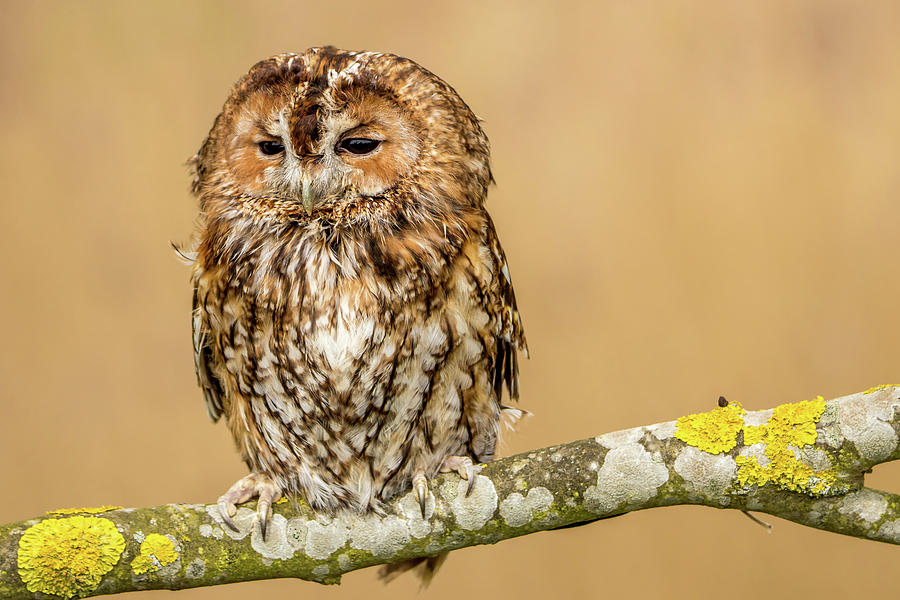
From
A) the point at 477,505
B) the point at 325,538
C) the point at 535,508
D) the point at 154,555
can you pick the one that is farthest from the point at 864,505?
the point at 154,555

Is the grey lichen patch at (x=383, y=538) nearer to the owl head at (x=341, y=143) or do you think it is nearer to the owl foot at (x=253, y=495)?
the owl foot at (x=253, y=495)

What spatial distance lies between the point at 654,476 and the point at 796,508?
0.23 m

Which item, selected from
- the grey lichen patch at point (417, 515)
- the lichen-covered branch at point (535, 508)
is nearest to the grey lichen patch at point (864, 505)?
the lichen-covered branch at point (535, 508)

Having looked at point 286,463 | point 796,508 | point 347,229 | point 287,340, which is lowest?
point 796,508

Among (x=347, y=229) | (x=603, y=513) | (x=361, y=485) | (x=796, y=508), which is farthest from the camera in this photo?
(x=361, y=485)

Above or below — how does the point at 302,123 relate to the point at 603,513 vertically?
above

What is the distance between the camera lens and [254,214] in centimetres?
165

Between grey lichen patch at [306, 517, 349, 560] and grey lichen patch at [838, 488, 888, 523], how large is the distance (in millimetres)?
863

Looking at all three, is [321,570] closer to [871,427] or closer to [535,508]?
[535,508]

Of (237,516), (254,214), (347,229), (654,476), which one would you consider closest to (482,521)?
(654,476)

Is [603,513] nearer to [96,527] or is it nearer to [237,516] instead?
[237,516]

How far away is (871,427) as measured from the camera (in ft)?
4.29

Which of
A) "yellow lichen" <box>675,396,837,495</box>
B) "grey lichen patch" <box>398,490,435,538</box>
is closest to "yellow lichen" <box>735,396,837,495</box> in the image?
"yellow lichen" <box>675,396,837,495</box>

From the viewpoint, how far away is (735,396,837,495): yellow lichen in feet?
4.44
